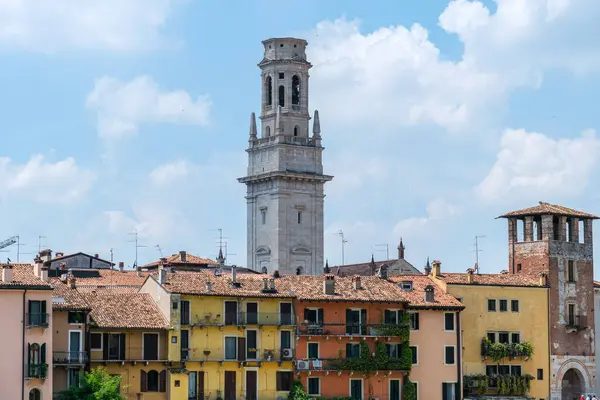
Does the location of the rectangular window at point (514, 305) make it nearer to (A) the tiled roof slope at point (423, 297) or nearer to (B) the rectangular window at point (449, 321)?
(A) the tiled roof slope at point (423, 297)

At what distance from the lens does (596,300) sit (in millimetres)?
98250

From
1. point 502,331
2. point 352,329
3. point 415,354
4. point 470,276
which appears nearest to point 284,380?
point 352,329

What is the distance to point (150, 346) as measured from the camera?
267 ft

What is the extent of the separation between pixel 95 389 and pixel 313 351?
14113 mm

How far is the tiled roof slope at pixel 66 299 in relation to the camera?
78062 millimetres

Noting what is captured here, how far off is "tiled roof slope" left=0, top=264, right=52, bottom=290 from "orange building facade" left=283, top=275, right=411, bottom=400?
1513 cm

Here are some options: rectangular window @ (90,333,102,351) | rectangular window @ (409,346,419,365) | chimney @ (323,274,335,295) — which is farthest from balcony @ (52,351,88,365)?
rectangular window @ (409,346,419,365)

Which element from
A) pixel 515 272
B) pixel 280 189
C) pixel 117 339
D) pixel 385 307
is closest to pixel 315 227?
pixel 280 189

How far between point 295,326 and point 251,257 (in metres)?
45.3

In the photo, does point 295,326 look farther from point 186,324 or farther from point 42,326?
point 42,326

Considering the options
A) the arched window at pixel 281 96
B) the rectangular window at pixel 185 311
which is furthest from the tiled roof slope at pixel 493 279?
the arched window at pixel 281 96

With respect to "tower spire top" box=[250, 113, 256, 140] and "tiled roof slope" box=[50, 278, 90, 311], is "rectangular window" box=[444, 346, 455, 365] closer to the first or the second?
"tiled roof slope" box=[50, 278, 90, 311]

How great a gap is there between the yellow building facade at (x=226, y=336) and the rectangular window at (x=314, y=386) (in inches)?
44.9

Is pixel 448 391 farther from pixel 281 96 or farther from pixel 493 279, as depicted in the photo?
pixel 281 96
